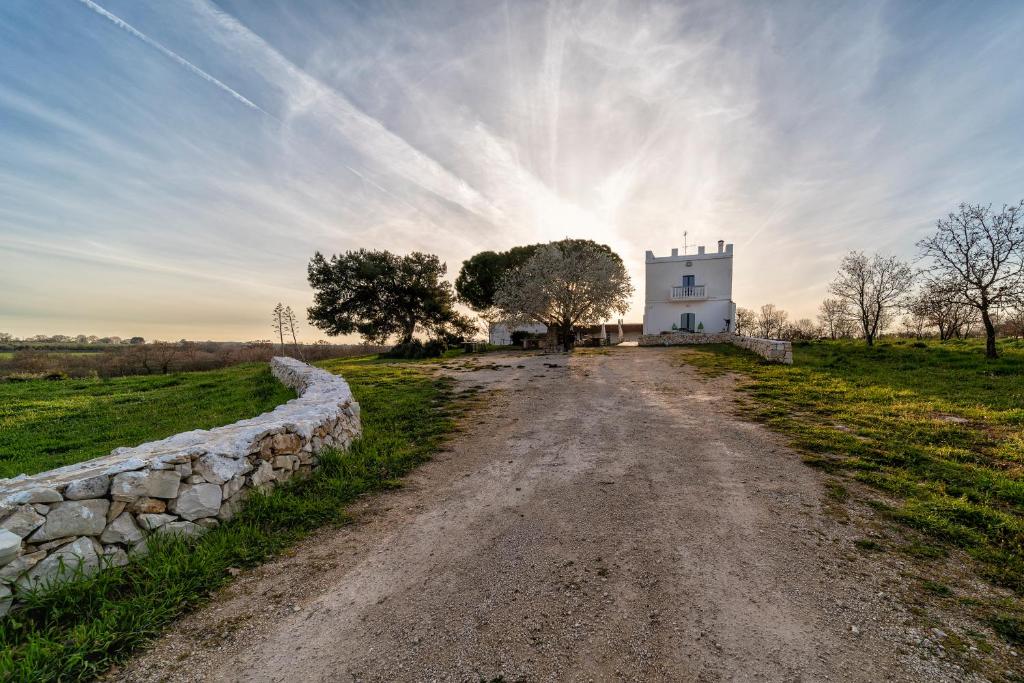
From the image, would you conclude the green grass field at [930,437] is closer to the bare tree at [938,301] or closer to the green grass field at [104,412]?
the bare tree at [938,301]

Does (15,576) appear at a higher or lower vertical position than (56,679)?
higher

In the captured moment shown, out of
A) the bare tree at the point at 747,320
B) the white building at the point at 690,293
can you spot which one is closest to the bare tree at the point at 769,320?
the bare tree at the point at 747,320

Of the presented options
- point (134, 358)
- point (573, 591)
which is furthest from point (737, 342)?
point (134, 358)

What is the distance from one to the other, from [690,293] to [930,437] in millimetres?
25718

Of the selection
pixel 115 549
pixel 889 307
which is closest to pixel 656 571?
pixel 115 549

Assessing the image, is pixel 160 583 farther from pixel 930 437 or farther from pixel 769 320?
pixel 769 320

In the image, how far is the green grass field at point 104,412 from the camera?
6.66m

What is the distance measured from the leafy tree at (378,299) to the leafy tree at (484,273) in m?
5.63

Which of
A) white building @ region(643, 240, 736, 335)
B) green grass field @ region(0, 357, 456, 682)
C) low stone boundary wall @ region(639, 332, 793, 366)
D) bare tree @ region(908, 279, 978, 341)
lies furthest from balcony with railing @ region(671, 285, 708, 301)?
green grass field @ region(0, 357, 456, 682)

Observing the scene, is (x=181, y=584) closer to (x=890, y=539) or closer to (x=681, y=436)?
(x=890, y=539)

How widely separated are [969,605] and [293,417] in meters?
6.87

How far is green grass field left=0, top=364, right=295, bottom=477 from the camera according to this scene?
666 centimetres

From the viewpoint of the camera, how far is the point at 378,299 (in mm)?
27875

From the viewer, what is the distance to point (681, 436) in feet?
21.1
